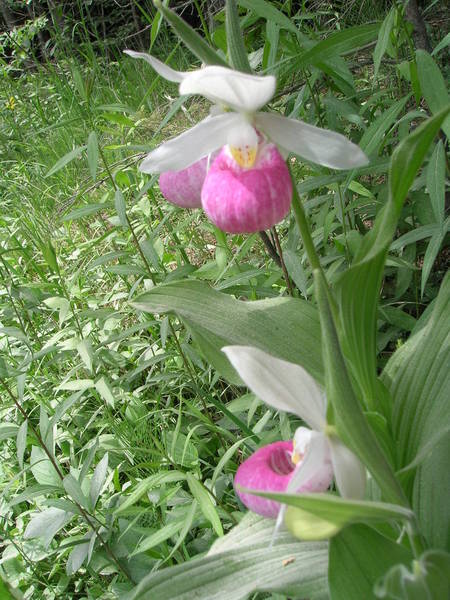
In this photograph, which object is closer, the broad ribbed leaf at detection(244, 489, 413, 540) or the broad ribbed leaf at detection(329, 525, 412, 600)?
the broad ribbed leaf at detection(244, 489, 413, 540)

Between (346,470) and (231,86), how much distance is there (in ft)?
1.85

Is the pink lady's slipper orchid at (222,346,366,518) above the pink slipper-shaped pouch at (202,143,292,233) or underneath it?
underneath

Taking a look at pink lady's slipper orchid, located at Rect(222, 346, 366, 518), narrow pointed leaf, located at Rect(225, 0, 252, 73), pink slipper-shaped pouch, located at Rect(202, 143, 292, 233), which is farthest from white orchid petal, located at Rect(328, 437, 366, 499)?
narrow pointed leaf, located at Rect(225, 0, 252, 73)

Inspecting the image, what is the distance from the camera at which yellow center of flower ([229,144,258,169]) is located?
0.92 m

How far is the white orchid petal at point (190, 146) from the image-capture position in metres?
0.99

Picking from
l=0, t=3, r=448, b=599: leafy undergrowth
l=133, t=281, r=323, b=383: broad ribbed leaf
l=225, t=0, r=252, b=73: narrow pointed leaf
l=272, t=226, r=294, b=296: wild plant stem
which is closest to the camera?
l=225, t=0, r=252, b=73: narrow pointed leaf

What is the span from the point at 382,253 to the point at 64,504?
869 mm

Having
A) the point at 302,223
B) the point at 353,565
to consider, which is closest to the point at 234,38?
the point at 302,223

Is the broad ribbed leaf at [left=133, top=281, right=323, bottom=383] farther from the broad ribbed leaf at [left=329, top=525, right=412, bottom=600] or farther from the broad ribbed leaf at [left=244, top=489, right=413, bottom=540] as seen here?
the broad ribbed leaf at [left=244, top=489, right=413, bottom=540]

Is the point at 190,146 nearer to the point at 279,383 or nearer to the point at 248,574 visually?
the point at 279,383

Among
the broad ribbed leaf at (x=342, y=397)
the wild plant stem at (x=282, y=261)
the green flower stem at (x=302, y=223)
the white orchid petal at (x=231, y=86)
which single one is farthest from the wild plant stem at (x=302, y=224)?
the wild plant stem at (x=282, y=261)

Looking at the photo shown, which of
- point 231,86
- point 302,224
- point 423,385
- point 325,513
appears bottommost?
point 423,385

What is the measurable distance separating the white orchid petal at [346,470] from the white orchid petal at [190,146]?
520 millimetres

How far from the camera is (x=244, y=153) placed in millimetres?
934
